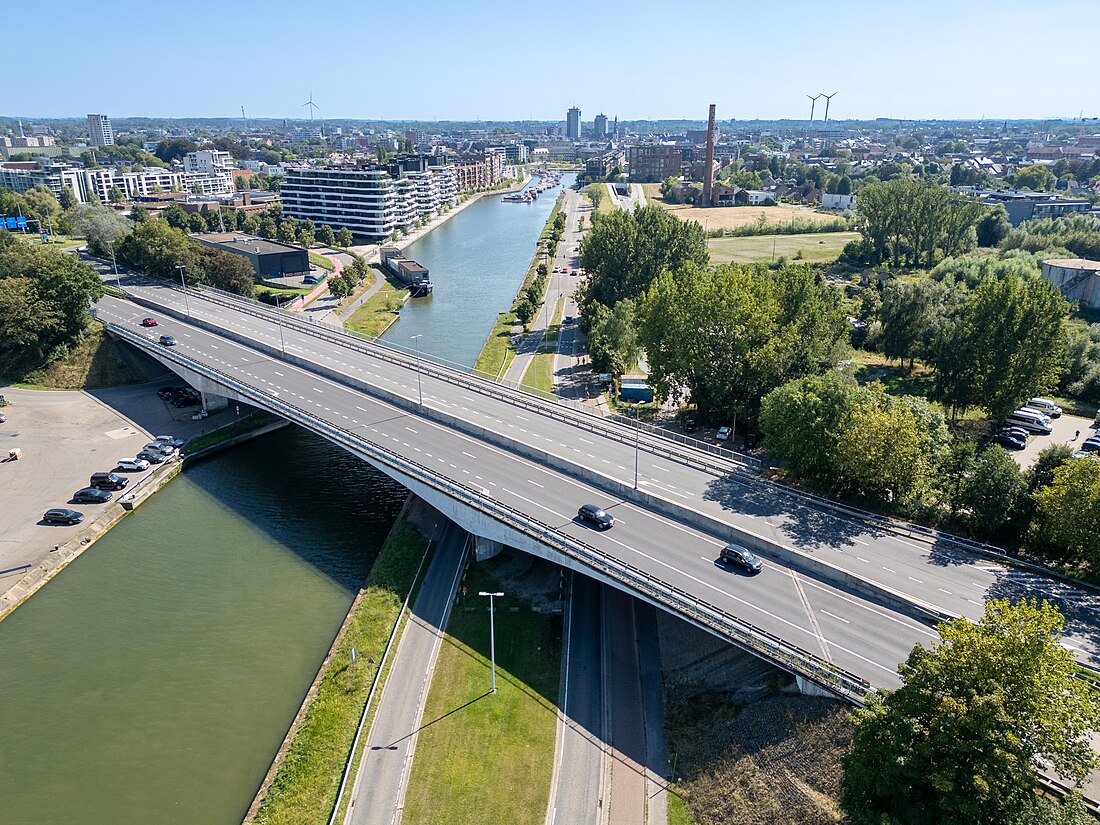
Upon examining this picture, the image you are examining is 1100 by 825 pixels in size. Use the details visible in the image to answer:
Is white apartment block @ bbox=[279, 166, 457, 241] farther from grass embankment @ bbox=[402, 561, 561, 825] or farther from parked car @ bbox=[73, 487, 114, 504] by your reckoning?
grass embankment @ bbox=[402, 561, 561, 825]

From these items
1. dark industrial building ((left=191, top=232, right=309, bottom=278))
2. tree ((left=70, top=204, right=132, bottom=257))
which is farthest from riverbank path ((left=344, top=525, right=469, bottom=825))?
tree ((left=70, top=204, right=132, bottom=257))

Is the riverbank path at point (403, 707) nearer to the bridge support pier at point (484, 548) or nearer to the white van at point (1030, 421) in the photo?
the bridge support pier at point (484, 548)

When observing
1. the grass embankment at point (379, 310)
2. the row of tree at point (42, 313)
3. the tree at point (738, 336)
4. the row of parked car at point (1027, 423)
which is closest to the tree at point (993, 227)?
→ the row of parked car at point (1027, 423)

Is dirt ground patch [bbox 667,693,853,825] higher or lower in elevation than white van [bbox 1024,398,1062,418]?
lower

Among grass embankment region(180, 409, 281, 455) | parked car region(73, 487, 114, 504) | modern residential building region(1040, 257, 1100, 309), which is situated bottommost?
parked car region(73, 487, 114, 504)

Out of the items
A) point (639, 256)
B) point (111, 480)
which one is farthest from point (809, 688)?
point (639, 256)

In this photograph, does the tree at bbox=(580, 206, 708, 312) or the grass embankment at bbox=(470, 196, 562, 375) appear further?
the tree at bbox=(580, 206, 708, 312)
